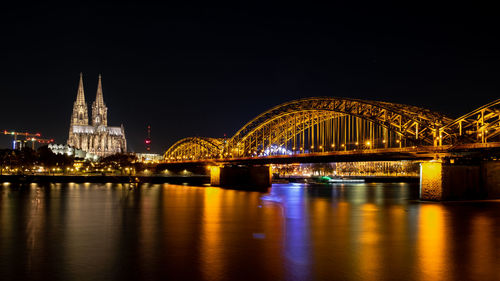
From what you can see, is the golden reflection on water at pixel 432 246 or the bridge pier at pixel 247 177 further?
the bridge pier at pixel 247 177

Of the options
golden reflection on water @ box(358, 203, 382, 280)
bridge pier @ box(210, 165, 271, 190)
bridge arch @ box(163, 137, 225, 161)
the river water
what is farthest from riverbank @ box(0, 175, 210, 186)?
golden reflection on water @ box(358, 203, 382, 280)

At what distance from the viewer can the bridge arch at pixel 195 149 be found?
110 metres

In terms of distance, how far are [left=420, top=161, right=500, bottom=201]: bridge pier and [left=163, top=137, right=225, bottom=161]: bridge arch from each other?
59.0 meters

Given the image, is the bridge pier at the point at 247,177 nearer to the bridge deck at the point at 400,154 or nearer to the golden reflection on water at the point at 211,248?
the bridge deck at the point at 400,154

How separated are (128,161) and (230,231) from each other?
141343 mm

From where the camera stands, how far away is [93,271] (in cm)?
1638

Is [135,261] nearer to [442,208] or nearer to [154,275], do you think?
[154,275]

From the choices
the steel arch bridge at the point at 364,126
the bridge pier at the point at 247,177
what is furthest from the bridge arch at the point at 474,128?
the bridge pier at the point at 247,177

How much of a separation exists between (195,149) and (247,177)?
5045cm

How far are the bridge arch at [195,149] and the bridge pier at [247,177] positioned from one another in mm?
11244

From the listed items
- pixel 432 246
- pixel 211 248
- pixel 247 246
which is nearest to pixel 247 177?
pixel 247 246

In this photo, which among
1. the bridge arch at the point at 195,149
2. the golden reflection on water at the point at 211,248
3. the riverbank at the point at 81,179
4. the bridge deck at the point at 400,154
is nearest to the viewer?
the golden reflection on water at the point at 211,248

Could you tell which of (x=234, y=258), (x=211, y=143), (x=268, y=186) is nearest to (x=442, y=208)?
(x=234, y=258)

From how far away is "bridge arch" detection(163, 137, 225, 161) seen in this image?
10975 cm
